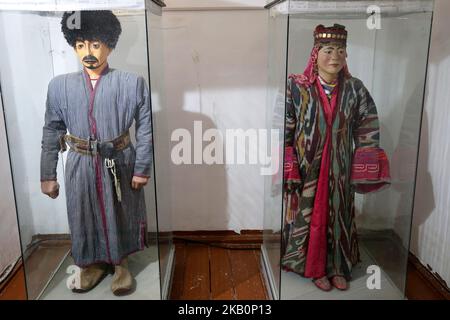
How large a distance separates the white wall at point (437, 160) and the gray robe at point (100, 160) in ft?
3.13

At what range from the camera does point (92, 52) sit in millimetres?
1213

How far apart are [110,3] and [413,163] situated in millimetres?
1005

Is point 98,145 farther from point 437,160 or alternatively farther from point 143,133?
point 437,160

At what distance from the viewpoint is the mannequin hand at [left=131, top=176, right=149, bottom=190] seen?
1.30 meters

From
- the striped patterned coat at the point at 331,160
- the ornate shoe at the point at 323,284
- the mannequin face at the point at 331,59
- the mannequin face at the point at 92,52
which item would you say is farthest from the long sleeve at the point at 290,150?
the mannequin face at the point at 92,52

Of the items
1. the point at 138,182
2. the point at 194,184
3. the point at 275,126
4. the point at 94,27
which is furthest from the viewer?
the point at 194,184

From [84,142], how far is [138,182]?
19 cm

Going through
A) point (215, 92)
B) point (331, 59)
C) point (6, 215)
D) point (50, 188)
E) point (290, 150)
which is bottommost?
point (6, 215)

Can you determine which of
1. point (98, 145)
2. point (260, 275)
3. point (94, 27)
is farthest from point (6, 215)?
point (260, 275)

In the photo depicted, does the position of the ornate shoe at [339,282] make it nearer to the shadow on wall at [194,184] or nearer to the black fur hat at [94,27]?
the shadow on wall at [194,184]

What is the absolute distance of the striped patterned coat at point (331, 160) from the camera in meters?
1.30

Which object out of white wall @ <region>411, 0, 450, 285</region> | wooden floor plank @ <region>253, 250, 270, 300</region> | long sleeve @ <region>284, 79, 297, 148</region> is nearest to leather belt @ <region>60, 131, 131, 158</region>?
long sleeve @ <region>284, 79, 297, 148</region>

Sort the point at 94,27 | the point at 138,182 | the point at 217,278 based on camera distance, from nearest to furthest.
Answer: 1. the point at 94,27
2. the point at 138,182
3. the point at 217,278

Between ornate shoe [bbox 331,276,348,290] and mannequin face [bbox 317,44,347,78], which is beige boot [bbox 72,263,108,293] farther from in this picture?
mannequin face [bbox 317,44,347,78]
